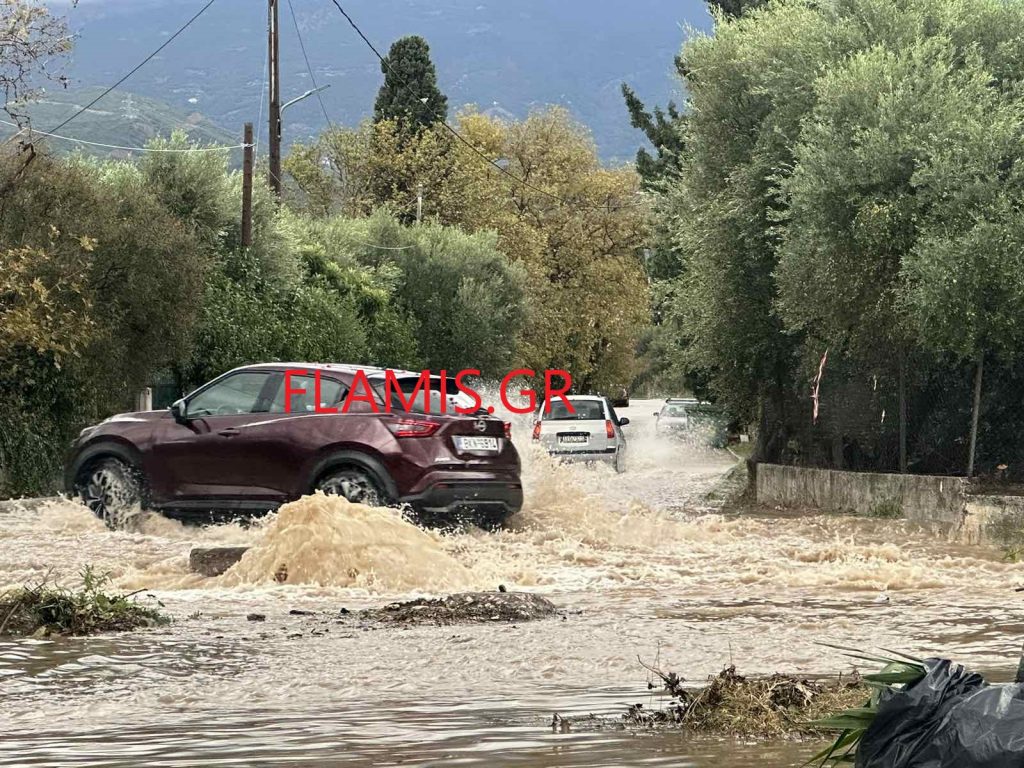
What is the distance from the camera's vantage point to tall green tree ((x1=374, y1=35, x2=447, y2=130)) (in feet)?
250

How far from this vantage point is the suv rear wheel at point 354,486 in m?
17.1

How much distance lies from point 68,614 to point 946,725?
7.81 meters

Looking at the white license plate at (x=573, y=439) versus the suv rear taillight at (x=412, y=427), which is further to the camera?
the white license plate at (x=573, y=439)

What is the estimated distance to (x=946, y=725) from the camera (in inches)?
173

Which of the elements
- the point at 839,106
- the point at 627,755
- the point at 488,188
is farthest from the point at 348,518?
the point at 488,188

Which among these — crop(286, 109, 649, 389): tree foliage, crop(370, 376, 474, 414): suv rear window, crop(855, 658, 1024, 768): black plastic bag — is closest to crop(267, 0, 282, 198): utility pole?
crop(370, 376, 474, 414): suv rear window

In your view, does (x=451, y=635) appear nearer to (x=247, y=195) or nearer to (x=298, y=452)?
(x=298, y=452)

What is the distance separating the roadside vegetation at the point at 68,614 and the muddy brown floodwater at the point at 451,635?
10.0 inches

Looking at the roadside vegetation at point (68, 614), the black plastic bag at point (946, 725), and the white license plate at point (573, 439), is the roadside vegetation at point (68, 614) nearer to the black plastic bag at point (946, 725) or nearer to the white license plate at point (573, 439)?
the black plastic bag at point (946, 725)

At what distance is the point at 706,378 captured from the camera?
148ft

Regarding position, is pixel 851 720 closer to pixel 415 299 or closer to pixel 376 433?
pixel 376 433

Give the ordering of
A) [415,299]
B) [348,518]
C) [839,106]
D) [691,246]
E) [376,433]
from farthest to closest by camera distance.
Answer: [415,299], [691,246], [839,106], [376,433], [348,518]

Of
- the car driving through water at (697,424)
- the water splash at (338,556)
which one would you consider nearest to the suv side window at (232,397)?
the water splash at (338,556)

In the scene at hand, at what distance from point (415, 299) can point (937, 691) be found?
53.7 m
